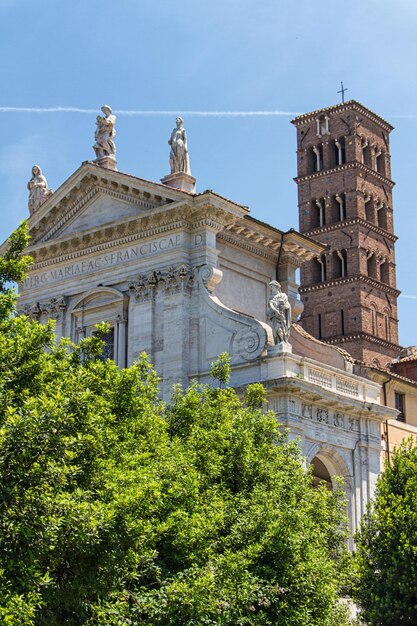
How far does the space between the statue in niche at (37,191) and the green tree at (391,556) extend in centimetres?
2101

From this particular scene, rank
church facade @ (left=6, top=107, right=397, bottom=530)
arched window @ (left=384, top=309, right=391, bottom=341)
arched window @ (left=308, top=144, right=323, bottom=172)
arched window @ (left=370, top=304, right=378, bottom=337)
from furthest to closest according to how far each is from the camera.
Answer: arched window @ (left=308, top=144, right=323, bottom=172), arched window @ (left=384, top=309, right=391, bottom=341), arched window @ (left=370, top=304, right=378, bottom=337), church facade @ (left=6, top=107, right=397, bottom=530)

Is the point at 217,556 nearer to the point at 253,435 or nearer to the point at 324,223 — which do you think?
the point at 253,435

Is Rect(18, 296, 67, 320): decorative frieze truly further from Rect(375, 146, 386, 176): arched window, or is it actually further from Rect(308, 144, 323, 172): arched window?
Rect(375, 146, 386, 176): arched window

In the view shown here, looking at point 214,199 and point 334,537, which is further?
point 214,199

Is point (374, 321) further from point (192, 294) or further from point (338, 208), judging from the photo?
point (192, 294)

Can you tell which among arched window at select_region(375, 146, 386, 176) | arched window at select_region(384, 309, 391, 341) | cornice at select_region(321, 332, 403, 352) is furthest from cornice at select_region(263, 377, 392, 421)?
arched window at select_region(375, 146, 386, 176)

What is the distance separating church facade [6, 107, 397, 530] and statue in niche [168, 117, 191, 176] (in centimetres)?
11

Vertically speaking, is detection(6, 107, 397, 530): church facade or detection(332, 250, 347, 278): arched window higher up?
detection(332, 250, 347, 278): arched window

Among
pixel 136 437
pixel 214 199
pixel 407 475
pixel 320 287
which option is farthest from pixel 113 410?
pixel 320 287

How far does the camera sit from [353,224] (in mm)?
83875

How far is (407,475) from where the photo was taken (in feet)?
111

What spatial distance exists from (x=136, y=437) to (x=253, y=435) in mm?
3660

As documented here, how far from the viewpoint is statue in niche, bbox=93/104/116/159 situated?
46406 millimetres

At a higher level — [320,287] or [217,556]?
[320,287]
